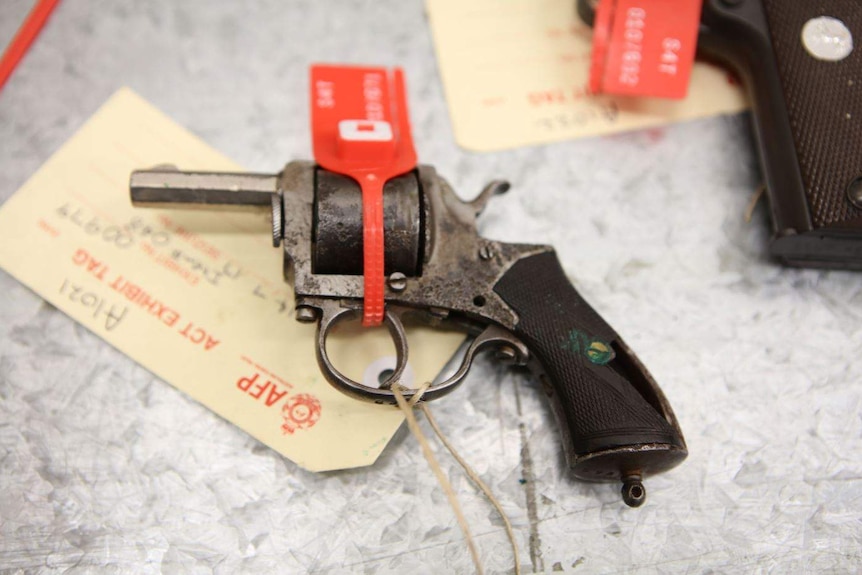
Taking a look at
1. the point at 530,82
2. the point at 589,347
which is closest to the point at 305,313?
the point at 589,347

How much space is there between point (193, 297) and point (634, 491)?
0.63 metres

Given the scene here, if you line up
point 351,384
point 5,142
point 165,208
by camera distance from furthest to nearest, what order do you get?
point 5,142
point 165,208
point 351,384

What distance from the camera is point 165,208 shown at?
3.26 ft

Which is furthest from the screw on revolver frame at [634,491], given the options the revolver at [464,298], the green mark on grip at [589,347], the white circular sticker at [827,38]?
the white circular sticker at [827,38]

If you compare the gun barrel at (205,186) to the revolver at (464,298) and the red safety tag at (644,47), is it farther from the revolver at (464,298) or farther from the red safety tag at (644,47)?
the red safety tag at (644,47)

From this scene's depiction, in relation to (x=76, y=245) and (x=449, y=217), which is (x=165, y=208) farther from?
(x=449, y=217)

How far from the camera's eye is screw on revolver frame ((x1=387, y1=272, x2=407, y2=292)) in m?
0.89

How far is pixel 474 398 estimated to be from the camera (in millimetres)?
1006

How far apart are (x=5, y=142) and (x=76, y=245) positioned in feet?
0.71

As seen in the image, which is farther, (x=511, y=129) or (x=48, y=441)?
(x=511, y=129)

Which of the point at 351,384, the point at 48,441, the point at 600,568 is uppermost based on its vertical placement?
the point at 351,384

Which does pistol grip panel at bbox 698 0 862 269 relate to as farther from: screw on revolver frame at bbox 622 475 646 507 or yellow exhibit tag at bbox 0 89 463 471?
yellow exhibit tag at bbox 0 89 463 471

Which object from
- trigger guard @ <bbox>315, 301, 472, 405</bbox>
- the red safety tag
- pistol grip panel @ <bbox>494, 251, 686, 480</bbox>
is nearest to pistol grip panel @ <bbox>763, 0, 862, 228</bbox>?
the red safety tag

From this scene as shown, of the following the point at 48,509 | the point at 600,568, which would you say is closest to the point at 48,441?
the point at 48,509
